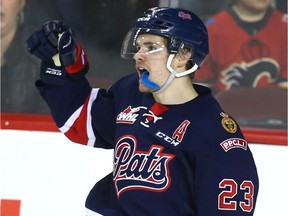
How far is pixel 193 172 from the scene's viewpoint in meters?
2.68

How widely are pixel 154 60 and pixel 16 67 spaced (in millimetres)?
1306

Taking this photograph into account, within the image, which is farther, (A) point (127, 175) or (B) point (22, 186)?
(B) point (22, 186)

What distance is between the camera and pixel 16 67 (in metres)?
3.93

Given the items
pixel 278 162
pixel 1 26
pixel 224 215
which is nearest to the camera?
pixel 224 215

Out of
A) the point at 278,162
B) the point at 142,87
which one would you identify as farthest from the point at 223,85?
the point at 142,87

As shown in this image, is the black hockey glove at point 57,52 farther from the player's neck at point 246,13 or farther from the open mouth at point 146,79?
the player's neck at point 246,13

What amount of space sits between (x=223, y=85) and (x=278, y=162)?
0.40m

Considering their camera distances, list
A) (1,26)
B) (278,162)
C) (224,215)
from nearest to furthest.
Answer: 1. (224,215)
2. (278,162)
3. (1,26)

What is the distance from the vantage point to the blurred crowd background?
3.83 m

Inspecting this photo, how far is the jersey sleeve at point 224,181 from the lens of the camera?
2621 mm

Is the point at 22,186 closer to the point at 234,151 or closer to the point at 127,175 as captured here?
the point at 127,175

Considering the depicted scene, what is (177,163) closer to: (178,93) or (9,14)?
(178,93)

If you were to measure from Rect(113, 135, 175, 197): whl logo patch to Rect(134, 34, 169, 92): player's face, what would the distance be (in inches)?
6.9

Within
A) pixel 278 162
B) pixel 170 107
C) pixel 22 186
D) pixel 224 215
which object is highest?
pixel 170 107
